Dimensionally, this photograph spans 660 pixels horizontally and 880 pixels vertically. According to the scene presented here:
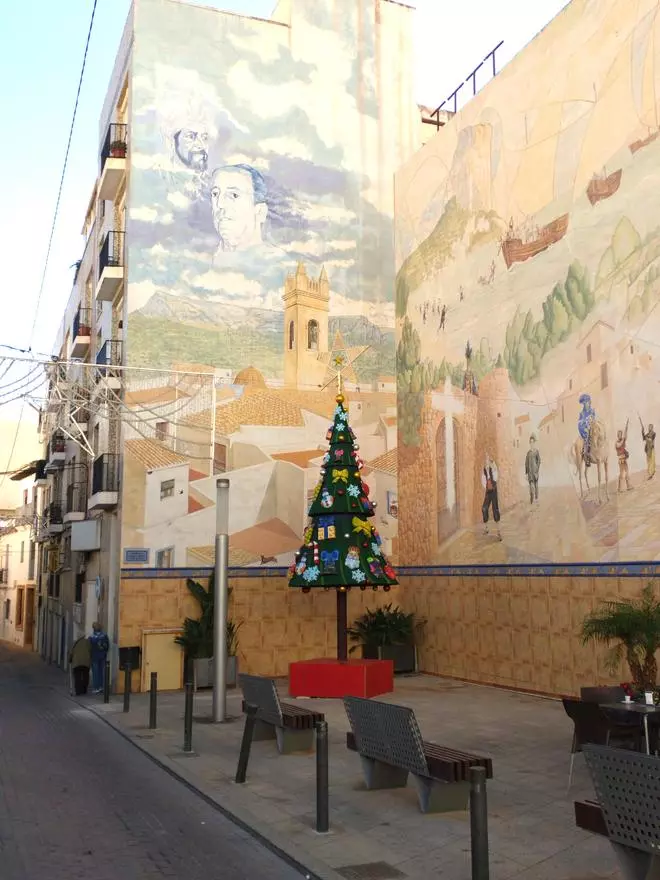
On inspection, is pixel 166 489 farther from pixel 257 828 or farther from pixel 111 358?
pixel 257 828

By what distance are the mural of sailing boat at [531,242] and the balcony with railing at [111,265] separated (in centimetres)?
999

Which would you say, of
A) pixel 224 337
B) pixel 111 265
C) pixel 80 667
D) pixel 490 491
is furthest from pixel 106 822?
pixel 111 265

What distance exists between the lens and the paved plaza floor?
7469mm

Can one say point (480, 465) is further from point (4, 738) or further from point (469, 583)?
point (4, 738)

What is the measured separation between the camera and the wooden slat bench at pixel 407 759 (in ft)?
28.7

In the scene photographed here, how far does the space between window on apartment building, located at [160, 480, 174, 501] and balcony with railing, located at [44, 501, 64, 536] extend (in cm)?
1419

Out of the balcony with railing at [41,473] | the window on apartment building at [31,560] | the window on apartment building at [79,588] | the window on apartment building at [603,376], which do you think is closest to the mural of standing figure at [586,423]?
the window on apartment building at [603,376]

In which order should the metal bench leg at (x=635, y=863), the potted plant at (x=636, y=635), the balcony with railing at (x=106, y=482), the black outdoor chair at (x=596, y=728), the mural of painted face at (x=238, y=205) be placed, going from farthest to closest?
the mural of painted face at (x=238, y=205) → the balcony with railing at (x=106, y=482) → the potted plant at (x=636, y=635) → the black outdoor chair at (x=596, y=728) → the metal bench leg at (x=635, y=863)

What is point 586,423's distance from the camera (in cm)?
1716

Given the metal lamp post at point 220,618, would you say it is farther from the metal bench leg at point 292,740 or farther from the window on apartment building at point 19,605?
the window on apartment building at point 19,605

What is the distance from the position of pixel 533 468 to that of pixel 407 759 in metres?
10.4

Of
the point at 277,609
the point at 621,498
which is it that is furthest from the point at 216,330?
the point at 621,498

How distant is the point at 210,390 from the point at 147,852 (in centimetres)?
1611

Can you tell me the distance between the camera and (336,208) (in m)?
25.2
